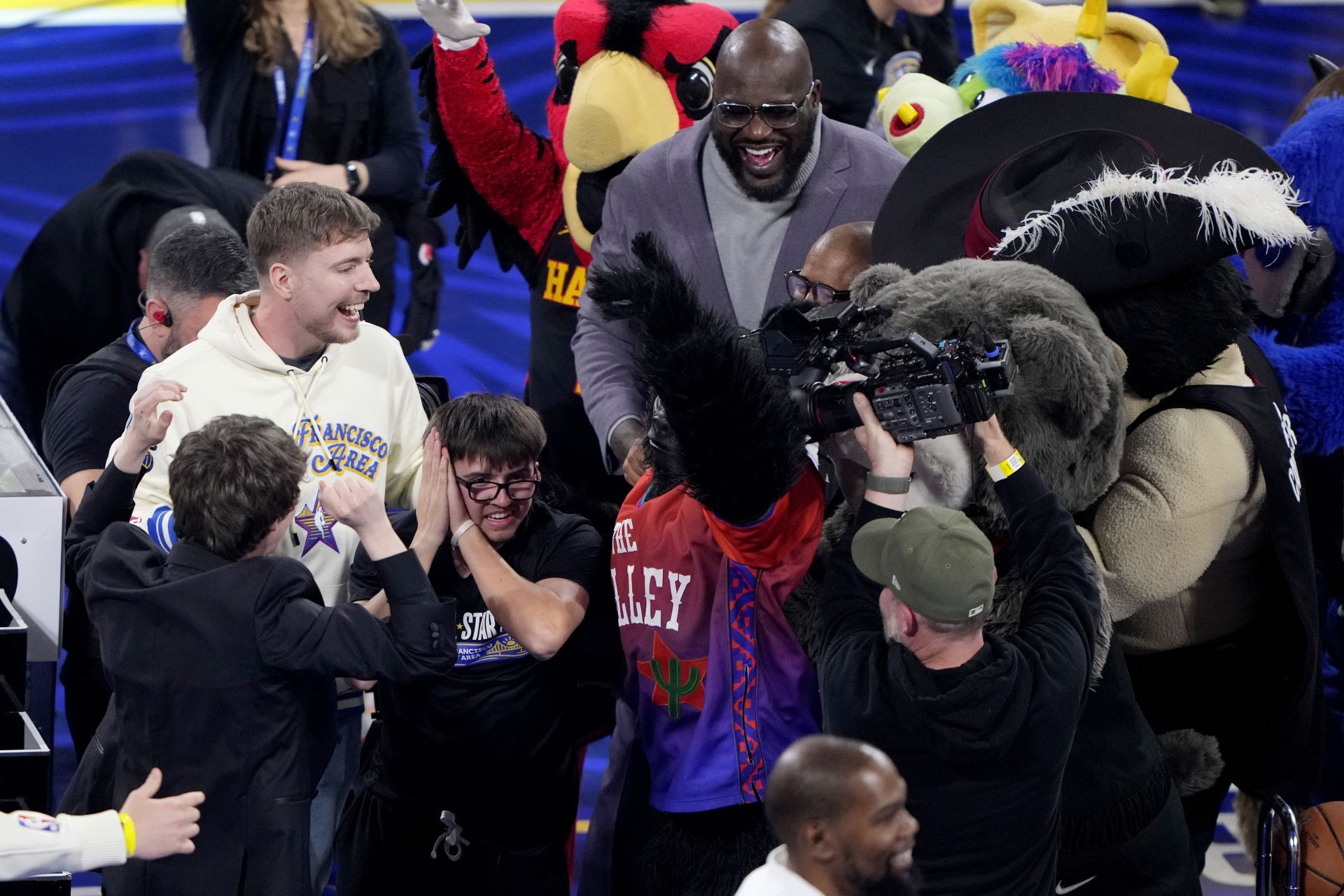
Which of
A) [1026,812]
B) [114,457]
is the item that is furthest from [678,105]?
[1026,812]

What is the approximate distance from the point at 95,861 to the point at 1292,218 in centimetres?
223

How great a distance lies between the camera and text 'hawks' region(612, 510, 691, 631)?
2.80 meters

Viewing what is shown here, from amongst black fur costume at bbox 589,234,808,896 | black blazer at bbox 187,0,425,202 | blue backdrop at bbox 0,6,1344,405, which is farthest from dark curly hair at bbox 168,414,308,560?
blue backdrop at bbox 0,6,1344,405

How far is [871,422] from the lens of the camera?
2.45 m

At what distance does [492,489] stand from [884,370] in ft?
2.94

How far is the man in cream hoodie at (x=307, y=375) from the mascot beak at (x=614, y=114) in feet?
2.96

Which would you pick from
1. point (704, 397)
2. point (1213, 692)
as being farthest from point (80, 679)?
point (1213, 692)

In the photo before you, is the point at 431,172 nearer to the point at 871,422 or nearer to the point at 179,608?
the point at 179,608

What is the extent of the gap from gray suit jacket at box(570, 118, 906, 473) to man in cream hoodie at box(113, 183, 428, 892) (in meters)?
0.54

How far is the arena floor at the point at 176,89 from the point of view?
6836mm

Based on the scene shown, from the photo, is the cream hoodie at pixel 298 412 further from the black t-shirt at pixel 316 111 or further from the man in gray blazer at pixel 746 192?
the black t-shirt at pixel 316 111

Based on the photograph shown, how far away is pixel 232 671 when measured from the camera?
9.09 feet

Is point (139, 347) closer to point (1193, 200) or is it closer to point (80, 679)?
point (80, 679)

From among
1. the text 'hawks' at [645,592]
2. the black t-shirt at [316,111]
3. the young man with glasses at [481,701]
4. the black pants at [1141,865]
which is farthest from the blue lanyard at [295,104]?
the black pants at [1141,865]
